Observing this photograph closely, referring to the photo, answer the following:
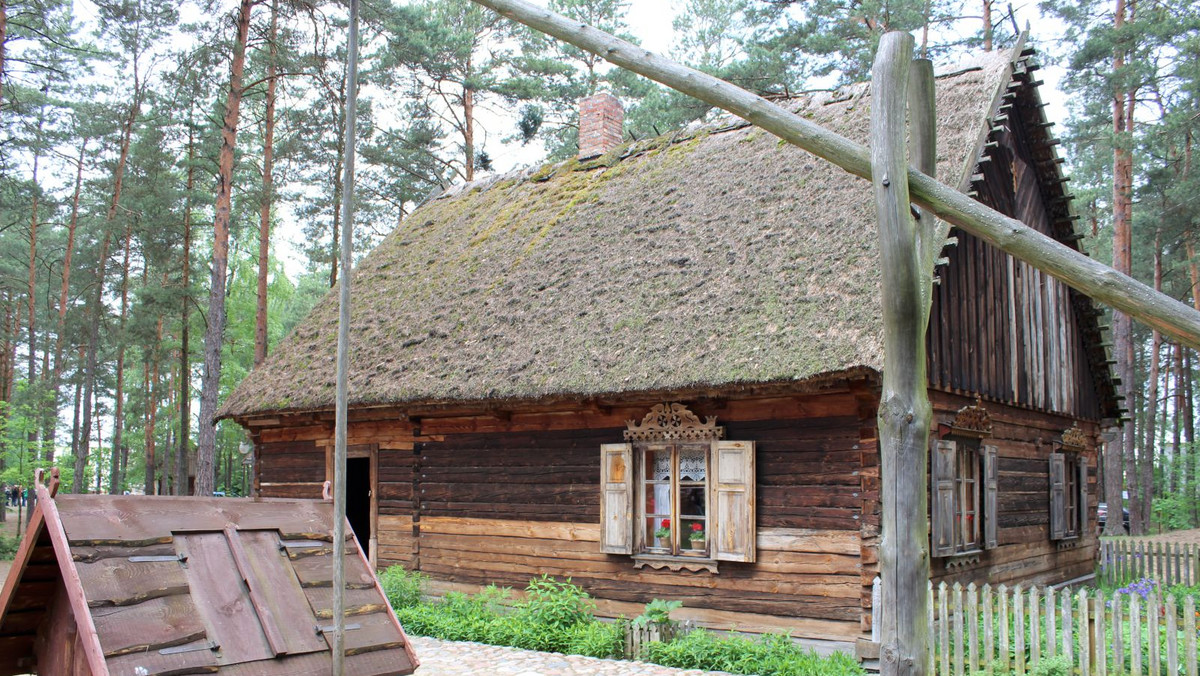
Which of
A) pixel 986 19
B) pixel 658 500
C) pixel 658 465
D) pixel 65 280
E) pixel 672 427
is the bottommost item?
pixel 658 500

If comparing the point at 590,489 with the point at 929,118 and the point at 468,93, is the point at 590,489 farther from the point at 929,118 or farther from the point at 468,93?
the point at 468,93

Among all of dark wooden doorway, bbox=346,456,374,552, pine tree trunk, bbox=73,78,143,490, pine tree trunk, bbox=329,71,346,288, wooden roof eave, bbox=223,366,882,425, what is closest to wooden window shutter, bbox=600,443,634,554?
wooden roof eave, bbox=223,366,882,425

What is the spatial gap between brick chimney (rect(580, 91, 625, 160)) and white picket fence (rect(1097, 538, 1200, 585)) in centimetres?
971

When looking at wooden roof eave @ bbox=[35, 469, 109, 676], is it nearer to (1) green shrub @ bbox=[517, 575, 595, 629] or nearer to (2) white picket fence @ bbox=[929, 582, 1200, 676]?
(2) white picket fence @ bbox=[929, 582, 1200, 676]

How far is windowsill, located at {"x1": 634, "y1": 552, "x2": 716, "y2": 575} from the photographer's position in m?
9.57

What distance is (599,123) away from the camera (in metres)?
16.0

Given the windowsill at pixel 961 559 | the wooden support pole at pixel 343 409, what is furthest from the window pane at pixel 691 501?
the wooden support pole at pixel 343 409

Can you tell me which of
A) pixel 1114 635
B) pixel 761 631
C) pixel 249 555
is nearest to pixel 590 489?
pixel 761 631

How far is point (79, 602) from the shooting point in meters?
4.01

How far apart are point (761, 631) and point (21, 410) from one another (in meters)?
21.5

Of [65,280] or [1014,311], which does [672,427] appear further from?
[65,280]

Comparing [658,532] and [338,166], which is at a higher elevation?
[338,166]

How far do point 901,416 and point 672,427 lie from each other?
591 cm

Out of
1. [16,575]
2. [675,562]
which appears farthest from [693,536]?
[16,575]
